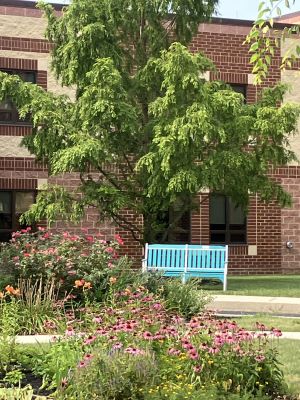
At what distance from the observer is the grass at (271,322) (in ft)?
35.4

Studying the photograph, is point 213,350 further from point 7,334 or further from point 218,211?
point 218,211

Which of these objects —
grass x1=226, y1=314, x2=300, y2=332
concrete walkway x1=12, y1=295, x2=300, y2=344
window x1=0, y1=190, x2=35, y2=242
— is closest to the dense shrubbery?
grass x1=226, y1=314, x2=300, y2=332

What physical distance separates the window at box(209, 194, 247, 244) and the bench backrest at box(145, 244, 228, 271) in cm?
656

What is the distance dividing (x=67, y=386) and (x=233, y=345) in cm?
138

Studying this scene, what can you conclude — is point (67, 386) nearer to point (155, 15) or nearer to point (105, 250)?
point (105, 250)

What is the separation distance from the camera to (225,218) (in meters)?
24.5

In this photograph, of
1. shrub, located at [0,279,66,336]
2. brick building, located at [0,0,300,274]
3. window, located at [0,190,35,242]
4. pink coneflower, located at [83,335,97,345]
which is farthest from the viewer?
window, located at [0,190,35,242]

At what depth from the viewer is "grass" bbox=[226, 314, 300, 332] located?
1080 centimetres

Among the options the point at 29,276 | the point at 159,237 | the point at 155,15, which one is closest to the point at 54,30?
the point at 155,15

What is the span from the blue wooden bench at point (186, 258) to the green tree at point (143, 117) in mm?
1103

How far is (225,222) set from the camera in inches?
964

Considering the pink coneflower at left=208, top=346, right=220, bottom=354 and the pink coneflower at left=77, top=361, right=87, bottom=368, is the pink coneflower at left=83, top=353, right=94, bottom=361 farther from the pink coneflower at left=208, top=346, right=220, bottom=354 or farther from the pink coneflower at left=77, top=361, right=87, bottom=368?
the pink coneflower at left=208, top=346, right=220, bottom=354

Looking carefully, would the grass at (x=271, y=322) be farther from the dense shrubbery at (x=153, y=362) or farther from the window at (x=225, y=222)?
the window at (x=225, y=222)

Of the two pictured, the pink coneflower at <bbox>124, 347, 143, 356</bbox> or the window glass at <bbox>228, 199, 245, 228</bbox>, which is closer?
the pink coneflower at <bbox>124, 347, 143, 356</bbox>
